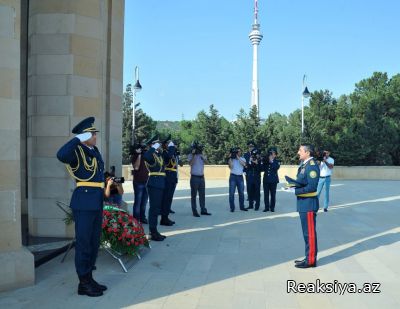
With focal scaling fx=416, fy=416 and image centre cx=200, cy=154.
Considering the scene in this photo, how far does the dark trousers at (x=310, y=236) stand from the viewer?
242 inches

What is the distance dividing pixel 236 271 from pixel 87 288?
2107mm

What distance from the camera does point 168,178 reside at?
988cm

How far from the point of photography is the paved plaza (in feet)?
15.8

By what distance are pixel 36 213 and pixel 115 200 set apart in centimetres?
154

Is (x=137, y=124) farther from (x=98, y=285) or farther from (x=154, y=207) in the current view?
(x=98, y=285)

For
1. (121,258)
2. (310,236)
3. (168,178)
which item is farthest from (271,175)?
(121,258)

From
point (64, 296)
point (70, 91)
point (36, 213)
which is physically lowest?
point (64, 296)

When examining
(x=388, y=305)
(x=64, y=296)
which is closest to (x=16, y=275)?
(x=64, y=296)

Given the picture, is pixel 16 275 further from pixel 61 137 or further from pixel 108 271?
pixel 61 137

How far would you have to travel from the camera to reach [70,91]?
782cm

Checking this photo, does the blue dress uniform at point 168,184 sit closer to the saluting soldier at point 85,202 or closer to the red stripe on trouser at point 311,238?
the red stripe on trouser at point 311,238

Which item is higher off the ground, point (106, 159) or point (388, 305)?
point (106, 159)

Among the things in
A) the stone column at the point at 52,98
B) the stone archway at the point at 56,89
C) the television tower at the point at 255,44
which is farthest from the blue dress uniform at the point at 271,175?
the television tower at the point at 255,44

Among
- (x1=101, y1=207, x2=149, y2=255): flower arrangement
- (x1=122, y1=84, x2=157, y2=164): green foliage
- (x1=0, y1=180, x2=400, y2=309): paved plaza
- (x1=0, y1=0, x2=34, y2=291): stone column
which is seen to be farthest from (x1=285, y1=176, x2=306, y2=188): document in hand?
(x1=122, y1=84, x2=157, y2=164): green foliage
